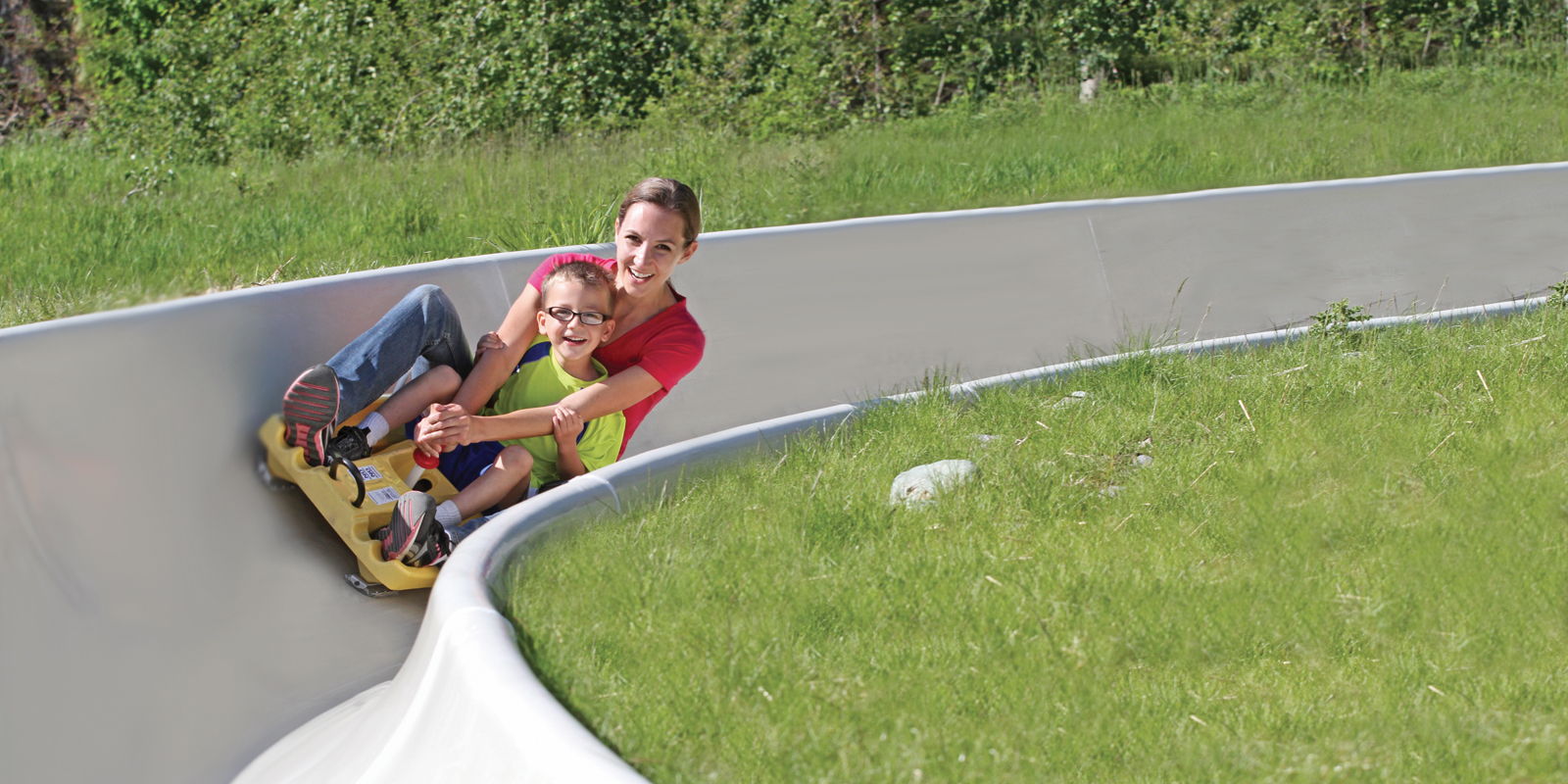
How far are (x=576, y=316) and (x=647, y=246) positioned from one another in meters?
0.31

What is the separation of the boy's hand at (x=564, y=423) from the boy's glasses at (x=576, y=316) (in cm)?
26

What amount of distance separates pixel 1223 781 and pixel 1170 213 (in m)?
5.59

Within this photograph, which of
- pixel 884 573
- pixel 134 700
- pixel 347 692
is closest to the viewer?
pixel 884 573

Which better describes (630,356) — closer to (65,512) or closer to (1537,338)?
(65,512)

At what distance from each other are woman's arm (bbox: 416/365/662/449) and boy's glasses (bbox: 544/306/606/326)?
189 mm

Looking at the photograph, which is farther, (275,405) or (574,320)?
(275,405)

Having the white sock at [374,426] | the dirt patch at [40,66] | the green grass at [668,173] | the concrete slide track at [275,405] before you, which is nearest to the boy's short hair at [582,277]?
the white sock at [374,426]

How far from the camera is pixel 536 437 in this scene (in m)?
4.66

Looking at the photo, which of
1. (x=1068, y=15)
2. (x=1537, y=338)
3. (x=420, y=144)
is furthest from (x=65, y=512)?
(x=1068, y=15)

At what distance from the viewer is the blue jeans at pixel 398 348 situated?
449 cm

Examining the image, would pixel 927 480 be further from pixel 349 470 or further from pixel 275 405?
pixel 275 405

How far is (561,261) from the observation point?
4734 mm

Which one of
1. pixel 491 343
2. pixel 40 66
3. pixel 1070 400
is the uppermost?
pixel 491 343

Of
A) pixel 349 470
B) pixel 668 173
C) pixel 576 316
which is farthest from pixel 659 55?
pixel 349 470
